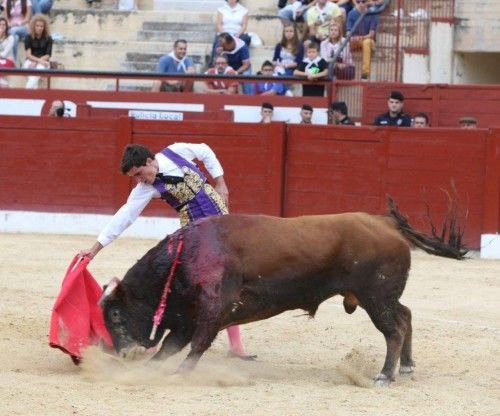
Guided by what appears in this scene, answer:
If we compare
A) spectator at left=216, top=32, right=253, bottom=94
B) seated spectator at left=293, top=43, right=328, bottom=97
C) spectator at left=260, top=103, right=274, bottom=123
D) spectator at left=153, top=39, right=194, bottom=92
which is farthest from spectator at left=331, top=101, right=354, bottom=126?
spectator at left=153, top=39, right=194, bottom=92

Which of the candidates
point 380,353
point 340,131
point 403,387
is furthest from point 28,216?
point 403,387

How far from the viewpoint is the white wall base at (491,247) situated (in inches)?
456

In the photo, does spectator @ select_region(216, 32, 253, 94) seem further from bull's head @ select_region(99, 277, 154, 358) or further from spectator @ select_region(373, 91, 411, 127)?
bull's head @ select_region(99, 277, 154, 358)

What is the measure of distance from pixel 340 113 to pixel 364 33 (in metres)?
1.69

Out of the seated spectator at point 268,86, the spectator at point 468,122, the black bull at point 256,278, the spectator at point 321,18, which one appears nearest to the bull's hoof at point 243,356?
the black bull at point 256,278

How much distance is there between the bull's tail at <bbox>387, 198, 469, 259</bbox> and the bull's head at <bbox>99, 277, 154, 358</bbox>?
1312 millimetres

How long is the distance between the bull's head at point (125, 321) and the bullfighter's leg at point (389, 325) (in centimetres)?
108

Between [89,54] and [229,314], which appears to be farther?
[89,54]

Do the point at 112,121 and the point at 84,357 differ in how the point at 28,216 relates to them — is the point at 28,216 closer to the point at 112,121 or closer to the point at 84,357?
the point at 112,121

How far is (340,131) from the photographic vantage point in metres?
12.3

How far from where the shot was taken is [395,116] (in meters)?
12.4

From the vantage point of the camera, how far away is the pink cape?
21.5ft

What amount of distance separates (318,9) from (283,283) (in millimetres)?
8135

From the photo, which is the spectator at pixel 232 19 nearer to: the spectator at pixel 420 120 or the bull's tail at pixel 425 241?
the spectator at pixel 420 120
